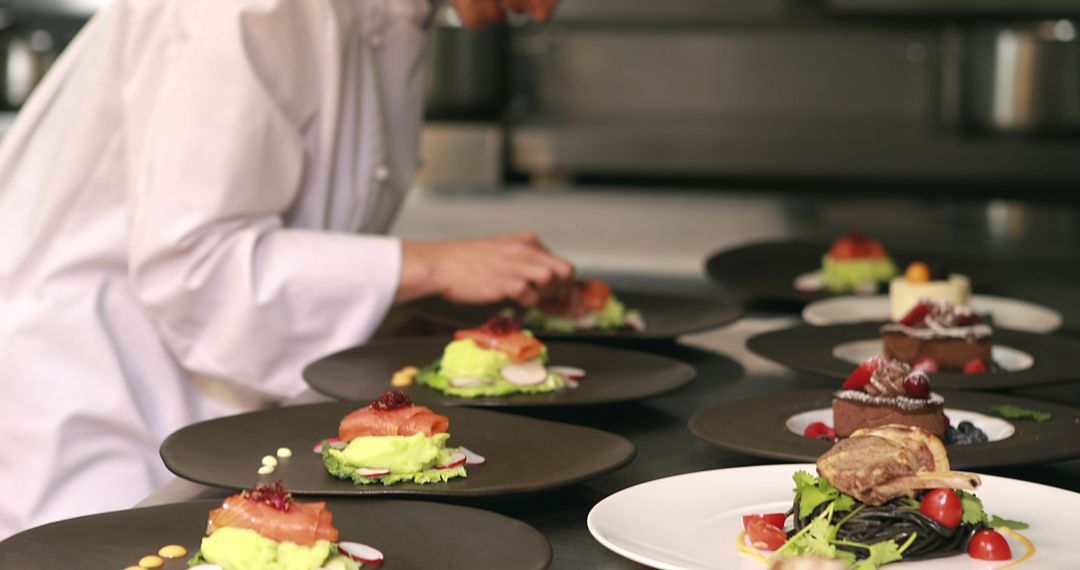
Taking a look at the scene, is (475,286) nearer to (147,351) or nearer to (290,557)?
(147,351)

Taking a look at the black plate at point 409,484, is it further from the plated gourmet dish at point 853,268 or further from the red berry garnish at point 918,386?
the plated gourmet dish at point 853,268

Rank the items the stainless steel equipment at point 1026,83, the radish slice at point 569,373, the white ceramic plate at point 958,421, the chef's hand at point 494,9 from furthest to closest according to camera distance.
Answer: the stainless steel equipment at point 1026,83, the chef's hand at point 494,9, the radish slice at point 569,373, the white ceramic plate at point 958,421

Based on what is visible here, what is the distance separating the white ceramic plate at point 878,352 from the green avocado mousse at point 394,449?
0.67 m

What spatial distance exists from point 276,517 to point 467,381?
2.06ft

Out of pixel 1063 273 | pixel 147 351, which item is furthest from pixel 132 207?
pixel 1063 273

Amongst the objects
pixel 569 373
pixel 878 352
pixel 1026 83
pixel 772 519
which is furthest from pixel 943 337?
pixel 1026 83

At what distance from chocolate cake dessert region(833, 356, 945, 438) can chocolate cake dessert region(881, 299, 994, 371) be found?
35 centimetres

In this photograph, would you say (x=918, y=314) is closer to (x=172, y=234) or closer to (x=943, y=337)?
(x=943, y=337)

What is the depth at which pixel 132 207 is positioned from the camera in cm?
206

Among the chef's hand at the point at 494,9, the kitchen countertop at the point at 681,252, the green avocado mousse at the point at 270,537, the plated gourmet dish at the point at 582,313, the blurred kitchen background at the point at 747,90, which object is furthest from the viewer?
the blurred kitchen background at the point at 747,90

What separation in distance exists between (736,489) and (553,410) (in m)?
0.44

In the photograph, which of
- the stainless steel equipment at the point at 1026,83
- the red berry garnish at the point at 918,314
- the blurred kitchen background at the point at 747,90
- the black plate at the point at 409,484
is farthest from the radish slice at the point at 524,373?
the stainless steel equipment at the point at 1026,83

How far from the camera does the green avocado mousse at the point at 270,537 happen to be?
1069 mm

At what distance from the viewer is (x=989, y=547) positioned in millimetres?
1133
